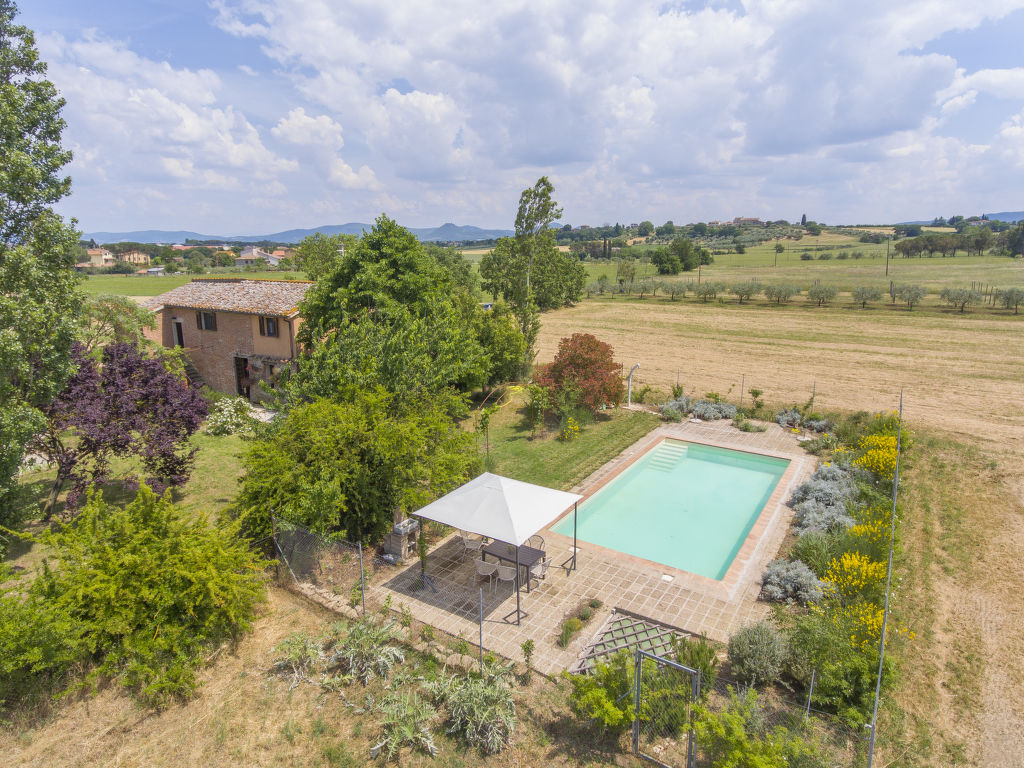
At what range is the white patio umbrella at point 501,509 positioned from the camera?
976 centimetres

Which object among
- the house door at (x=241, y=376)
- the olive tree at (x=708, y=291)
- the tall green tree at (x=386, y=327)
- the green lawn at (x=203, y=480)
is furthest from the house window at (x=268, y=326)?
the olive tree at (x=708, y=291)

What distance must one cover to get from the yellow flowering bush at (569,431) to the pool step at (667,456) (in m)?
3.01

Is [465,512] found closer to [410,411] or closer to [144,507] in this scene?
[410,411]

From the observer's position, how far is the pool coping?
11.0 meters

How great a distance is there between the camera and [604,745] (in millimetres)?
7098

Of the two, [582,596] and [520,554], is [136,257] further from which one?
[582,596]

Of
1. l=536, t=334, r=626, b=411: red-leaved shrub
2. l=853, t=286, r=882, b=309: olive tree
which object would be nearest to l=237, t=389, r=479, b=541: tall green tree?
l=536, t=334, r=626, b=411: red-leaved shrub

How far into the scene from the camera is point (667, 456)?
61.3ft

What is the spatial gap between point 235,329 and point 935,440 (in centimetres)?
2850

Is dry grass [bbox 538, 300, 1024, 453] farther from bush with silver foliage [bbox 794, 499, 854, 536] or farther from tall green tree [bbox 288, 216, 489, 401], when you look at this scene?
tall green tree [bbox 288, 216, 489, 401]

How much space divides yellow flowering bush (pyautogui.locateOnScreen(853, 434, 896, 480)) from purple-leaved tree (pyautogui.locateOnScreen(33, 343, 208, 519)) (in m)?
18.4

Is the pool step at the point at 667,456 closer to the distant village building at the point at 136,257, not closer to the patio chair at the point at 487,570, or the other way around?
the patio chair at the point at 487,570

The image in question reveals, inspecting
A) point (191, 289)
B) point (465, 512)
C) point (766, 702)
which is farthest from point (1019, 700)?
point (191, 289)

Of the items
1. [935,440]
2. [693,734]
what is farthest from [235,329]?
[935,440]
